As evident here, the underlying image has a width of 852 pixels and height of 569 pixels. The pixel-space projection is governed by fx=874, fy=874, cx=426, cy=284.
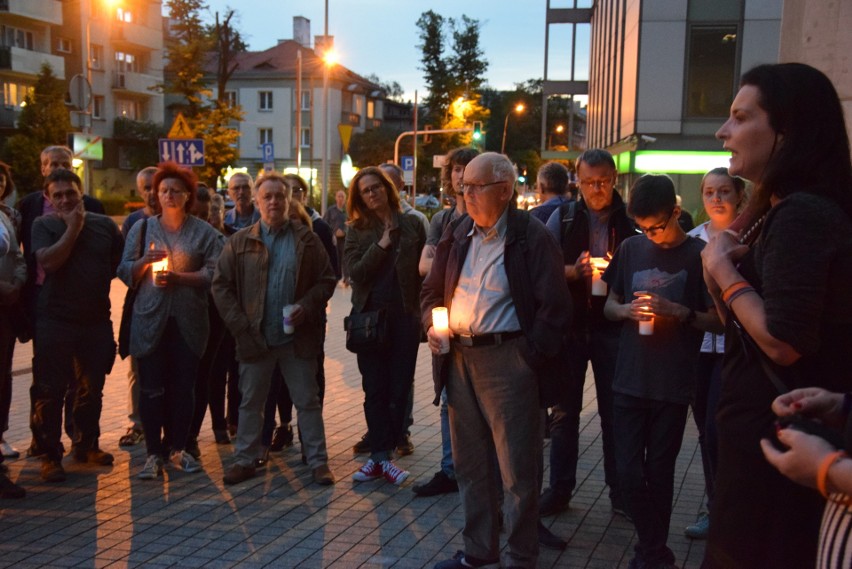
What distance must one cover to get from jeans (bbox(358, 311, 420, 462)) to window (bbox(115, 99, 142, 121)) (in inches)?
2238

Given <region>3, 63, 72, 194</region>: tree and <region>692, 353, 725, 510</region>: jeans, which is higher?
<region>3, 63, 72, 194</region>: tree

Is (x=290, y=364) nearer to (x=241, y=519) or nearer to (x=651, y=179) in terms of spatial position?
(x=241, y=519)

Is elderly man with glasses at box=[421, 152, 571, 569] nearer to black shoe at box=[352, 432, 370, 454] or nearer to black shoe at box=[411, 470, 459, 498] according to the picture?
black shoe at box=[411, 470, 459, 498]

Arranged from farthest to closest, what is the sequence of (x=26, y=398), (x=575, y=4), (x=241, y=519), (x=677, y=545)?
1. (x=575, y=4)
2. (x=26, y=398)
3. (x=241, y=519)
4. (x=677, y=545)

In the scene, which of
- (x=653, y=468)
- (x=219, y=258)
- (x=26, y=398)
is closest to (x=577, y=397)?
→ (x=653, y=468)

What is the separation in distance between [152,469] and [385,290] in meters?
2.10

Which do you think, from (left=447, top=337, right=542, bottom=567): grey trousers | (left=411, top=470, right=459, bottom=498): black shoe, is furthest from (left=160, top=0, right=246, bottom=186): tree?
(left=447, top=337, right=542, bottom=567): grey trousers

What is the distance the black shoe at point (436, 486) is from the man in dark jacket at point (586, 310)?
73 centimetres

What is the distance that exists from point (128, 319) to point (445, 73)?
83752mm

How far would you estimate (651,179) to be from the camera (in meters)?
4.72

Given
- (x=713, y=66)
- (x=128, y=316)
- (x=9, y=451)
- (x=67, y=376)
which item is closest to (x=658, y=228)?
(x=128, y=316)

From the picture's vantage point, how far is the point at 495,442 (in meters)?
4.48

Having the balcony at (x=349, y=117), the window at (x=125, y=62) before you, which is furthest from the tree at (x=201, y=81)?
the balcony at (x=349, y=117)

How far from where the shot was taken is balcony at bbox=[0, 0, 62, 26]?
47406mm
